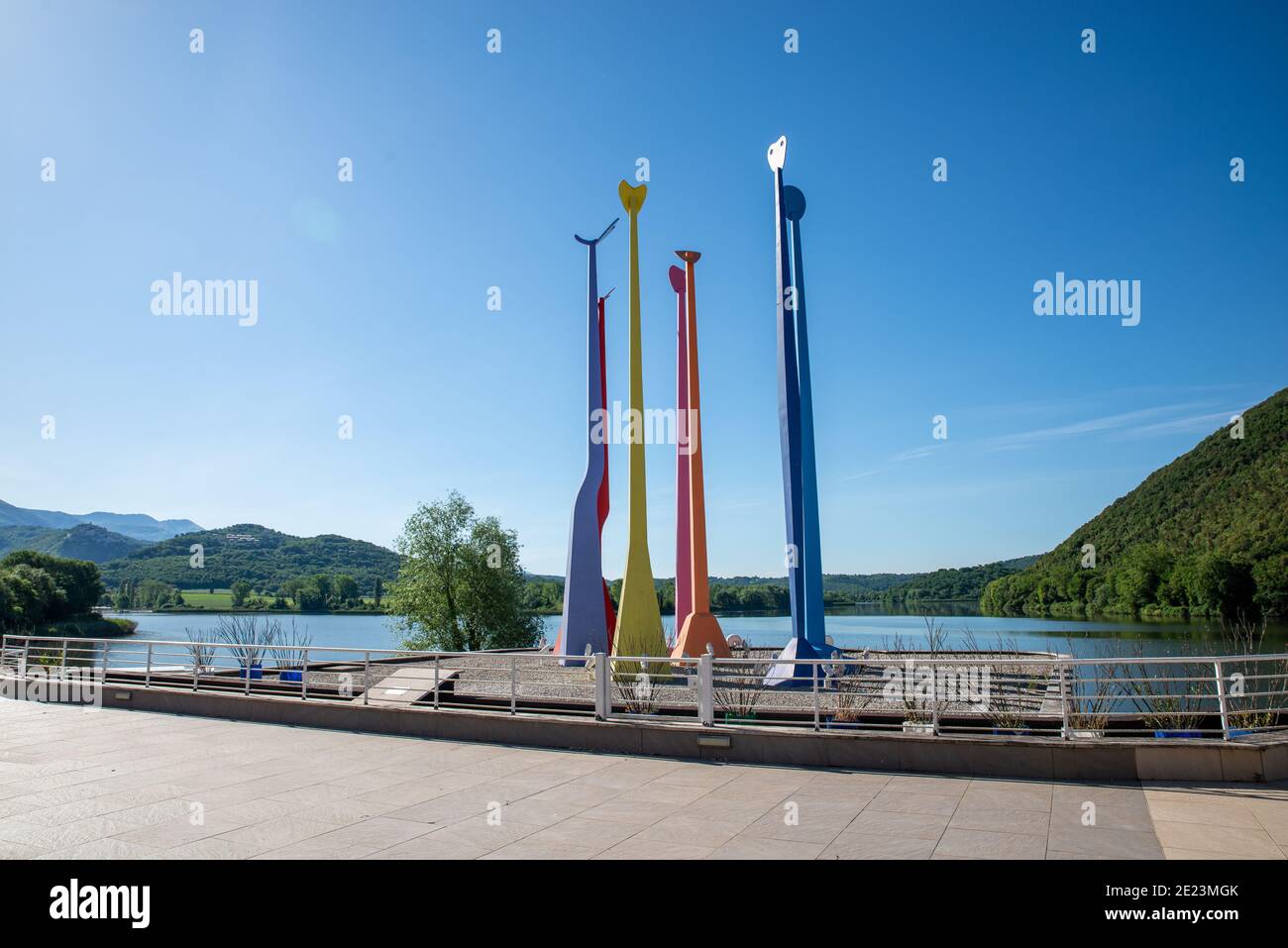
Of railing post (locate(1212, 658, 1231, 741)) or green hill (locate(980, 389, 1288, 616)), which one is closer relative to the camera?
railing post (locate(1212, 658, 1231, 741))

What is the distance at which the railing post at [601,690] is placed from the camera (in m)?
9.57

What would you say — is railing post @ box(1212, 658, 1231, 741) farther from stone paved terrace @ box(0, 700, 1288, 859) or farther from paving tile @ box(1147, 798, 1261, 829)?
paving tile @ box(1147, 798, 1261, 829)

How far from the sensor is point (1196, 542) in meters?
57.8

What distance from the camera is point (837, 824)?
6074 millimetres

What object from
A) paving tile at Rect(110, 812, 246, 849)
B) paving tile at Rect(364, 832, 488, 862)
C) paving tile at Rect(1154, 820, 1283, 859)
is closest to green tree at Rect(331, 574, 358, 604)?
paving tile at Rect(110, 812, 246, 849)

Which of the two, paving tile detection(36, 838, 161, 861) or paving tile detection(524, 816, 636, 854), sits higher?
paving tile detection(36, 838, 161, 861)

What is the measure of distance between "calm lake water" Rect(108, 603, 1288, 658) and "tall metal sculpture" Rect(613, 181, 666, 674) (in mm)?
4784

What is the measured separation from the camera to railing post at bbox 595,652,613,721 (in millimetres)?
9570

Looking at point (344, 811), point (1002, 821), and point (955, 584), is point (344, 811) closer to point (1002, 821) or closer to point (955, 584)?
point (1002, 821)

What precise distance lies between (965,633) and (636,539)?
26.0ft
